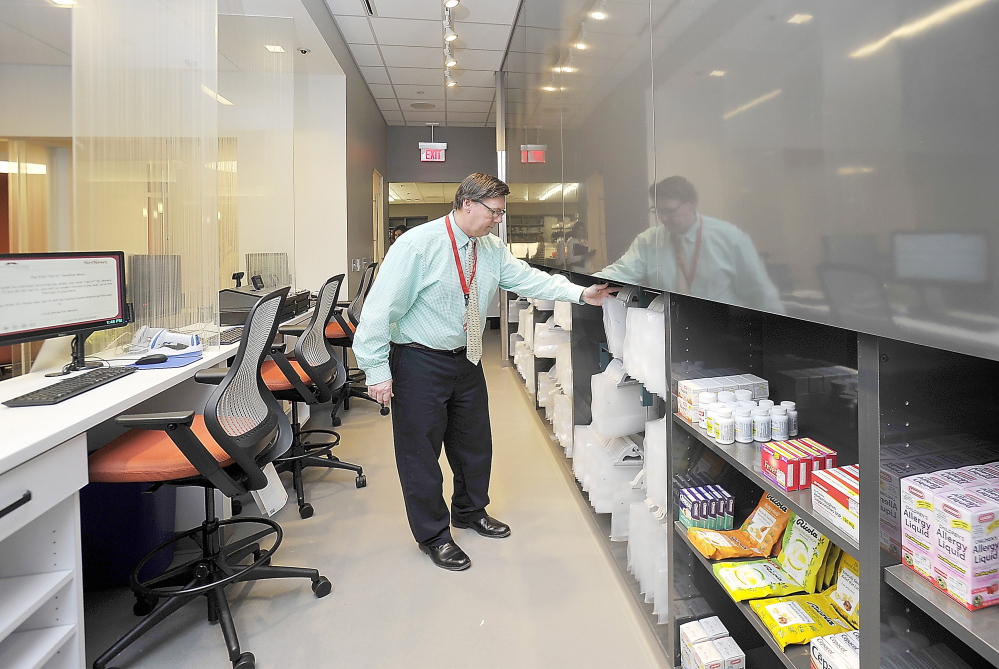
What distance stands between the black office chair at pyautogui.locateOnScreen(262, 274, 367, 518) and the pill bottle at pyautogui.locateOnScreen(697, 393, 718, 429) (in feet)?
6.52

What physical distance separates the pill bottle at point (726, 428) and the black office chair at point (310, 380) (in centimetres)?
206

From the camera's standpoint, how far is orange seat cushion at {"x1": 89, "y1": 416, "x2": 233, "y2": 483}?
1.71 metres

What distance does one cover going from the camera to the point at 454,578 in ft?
7.41

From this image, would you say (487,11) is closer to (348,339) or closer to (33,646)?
(348,339)

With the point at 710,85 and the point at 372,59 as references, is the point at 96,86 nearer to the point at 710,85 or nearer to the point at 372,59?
the point at 710,85

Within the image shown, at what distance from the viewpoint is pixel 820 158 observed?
925 mm

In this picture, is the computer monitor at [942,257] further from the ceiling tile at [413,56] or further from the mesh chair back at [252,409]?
the ceiling tile at [413,56]

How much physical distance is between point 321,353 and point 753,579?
8.11ft

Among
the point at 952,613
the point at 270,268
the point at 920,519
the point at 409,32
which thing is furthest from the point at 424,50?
the point at 952,613

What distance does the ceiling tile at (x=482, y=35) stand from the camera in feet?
16.0

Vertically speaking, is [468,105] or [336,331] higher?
[468,105]

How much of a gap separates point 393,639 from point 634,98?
193 cm

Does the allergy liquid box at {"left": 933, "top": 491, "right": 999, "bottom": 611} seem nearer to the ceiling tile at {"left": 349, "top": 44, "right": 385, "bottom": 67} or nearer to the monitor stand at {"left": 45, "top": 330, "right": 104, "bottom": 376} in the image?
the monitor stand at {"left": 45, "top": 330, "right": 104, "bottom": 376}

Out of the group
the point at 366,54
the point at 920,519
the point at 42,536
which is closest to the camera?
the point at 920,519
